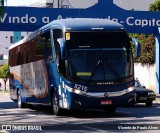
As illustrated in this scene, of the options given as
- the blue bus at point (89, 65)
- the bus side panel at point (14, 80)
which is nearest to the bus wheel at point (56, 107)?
the blue bus at point (89, 65)

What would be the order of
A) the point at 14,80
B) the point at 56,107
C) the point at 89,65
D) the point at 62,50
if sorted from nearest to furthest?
the point at 62,50, the point at 89,65, the point at 56,107, the point at 14,80

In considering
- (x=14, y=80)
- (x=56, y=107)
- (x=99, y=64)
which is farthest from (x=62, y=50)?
(x=14, y=80)

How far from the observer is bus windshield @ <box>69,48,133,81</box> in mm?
18516

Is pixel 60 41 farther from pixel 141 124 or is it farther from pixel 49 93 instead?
pixel 141 124

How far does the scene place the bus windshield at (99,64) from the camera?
18.5 metres

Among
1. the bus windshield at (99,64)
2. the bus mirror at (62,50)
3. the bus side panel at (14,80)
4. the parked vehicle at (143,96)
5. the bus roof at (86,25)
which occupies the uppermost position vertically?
the bus roof at (86,25)

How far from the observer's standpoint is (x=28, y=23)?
105 feet

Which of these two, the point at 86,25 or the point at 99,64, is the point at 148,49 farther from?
the point at 99,64

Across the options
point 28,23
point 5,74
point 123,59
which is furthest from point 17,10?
point 5,74

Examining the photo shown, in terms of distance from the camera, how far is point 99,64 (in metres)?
18.6

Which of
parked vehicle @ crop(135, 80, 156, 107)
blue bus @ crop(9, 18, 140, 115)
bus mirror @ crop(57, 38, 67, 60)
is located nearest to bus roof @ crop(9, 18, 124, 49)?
blue bus @ crop(9, 18, 140, 115)

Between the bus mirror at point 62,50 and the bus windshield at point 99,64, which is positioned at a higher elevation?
the bus mirror at point 62,50

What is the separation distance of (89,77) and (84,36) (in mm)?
1589

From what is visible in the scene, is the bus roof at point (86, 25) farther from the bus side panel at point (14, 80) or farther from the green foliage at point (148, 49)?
the green foliage at point (148, 49)
